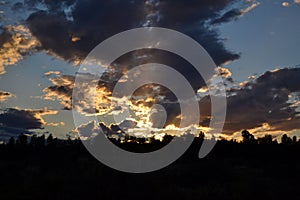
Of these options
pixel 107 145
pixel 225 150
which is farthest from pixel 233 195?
pixel 107 145

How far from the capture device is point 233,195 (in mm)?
22906

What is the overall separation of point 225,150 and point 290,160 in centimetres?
1749

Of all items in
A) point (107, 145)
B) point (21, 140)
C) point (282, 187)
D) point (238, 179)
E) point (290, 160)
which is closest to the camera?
point (282, 187)

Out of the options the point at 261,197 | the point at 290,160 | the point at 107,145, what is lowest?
the point at 261,197

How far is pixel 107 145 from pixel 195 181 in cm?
4525

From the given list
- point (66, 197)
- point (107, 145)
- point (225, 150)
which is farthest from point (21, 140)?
point (66, 197)

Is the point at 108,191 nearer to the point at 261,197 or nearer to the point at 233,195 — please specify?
the point at 233,195

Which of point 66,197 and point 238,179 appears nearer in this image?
point 66,197

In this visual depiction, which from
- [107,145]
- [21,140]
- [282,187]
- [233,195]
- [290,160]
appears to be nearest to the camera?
[233,195]

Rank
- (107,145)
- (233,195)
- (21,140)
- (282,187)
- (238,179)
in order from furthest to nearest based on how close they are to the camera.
A: (21,140) → (107,145) → (238,179) → (282,187) → (233,195)

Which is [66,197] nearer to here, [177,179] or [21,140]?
[177,179]

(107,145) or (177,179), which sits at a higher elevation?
(107,145)

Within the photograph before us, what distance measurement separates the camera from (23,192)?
70.6ft

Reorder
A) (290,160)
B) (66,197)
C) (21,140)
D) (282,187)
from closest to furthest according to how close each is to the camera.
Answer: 1. (66,197)
2. (282,187)
3. (290,160)
4. (21,140)
